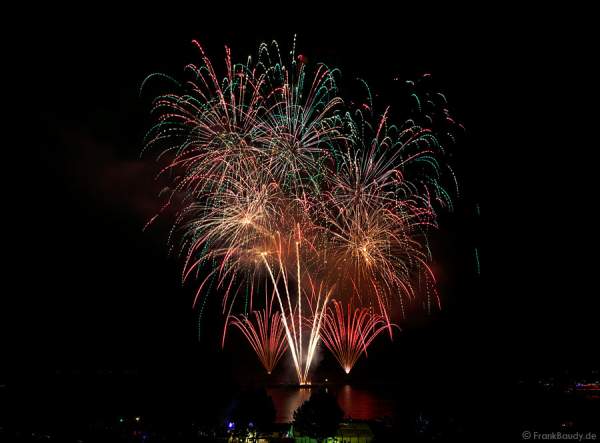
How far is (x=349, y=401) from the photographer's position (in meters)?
36.0

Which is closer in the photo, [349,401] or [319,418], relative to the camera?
[319,418]

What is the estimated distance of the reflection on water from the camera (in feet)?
95.8

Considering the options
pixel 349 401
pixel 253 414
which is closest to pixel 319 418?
pixel 253 414

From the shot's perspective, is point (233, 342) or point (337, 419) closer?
point (337, 419)

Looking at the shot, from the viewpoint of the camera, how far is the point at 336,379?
50.0 metres

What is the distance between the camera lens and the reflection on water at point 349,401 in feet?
95.8

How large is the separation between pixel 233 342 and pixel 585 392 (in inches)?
1425

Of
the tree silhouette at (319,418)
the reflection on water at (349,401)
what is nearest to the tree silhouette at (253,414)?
the tree silhouette at (319,418)

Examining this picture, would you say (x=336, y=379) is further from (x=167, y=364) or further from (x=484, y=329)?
(x=167, y=364)

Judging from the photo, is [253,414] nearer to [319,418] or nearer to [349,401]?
[319,418]

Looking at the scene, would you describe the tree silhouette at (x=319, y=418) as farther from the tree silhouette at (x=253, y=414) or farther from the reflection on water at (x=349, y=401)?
the reflection on water at (x=349, y=401)

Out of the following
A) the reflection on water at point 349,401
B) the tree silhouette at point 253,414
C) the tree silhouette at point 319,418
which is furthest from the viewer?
the reflection on water at point 349,401

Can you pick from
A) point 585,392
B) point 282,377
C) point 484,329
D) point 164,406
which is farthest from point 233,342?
point 585,392

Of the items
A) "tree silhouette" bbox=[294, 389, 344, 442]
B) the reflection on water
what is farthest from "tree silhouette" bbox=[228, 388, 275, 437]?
the reflection on water
